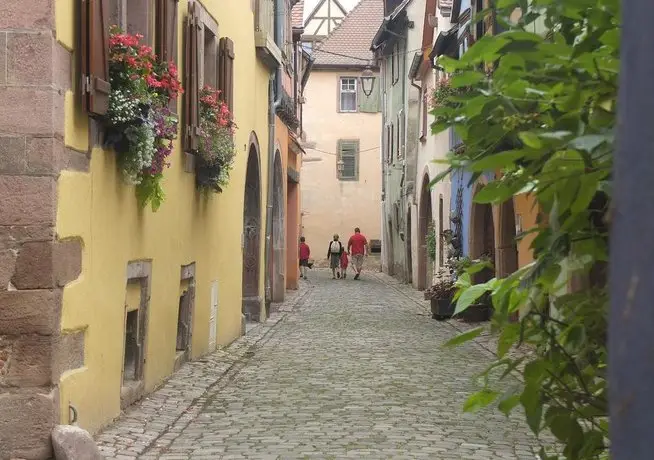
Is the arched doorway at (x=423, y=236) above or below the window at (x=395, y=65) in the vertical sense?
below

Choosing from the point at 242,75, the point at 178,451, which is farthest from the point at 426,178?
the point at 178,451

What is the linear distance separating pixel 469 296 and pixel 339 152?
141 feet

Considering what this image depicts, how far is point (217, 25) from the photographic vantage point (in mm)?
12406

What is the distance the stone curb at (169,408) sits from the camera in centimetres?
698

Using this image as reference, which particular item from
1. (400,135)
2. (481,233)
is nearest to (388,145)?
(400,135)

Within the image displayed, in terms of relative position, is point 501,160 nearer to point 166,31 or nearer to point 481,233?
point 166,31

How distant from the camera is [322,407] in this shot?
8516mm

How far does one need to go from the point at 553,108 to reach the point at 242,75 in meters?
11.9

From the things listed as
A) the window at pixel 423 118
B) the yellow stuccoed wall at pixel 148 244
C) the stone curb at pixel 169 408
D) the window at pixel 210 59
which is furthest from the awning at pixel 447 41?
the stone curb at pixel 169 408

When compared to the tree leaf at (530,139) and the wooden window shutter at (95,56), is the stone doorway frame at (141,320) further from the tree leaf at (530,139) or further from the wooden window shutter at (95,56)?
the tree leaf at (530,139)

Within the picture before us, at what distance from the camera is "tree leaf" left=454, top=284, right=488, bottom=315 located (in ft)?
10.6

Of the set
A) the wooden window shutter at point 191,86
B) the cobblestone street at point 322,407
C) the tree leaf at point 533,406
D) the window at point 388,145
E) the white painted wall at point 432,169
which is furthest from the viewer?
the window at point 388,145

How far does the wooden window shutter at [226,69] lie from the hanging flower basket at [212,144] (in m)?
0.77

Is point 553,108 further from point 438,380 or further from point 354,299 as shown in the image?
point 354,299
